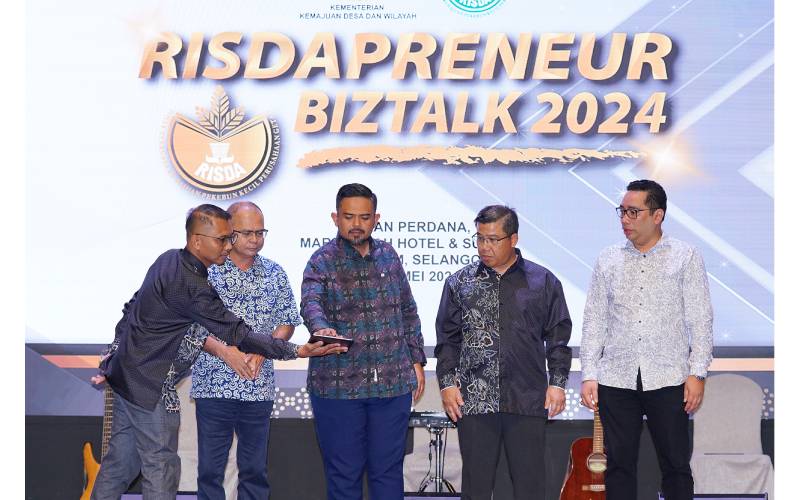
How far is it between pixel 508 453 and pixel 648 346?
843 mm

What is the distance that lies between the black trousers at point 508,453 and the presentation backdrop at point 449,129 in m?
1.47

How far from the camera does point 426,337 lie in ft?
19.6

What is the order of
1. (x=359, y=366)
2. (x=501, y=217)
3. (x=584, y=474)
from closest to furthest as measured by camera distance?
(x=359, y=366)
(x=501, y=217)
(x=584, y=474)

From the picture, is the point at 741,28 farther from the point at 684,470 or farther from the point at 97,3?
the point at 97,3

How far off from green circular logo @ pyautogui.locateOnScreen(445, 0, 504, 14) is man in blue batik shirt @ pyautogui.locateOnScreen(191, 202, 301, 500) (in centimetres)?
199

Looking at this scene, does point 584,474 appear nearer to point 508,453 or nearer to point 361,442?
point 508,453

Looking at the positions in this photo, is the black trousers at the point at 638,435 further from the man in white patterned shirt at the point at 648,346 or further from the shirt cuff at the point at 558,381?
the shirt cuff at the point at 558,381

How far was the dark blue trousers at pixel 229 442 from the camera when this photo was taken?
15.3 ft

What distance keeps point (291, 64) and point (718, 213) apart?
2769 millimetres

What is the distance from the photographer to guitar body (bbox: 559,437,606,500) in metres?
5.44

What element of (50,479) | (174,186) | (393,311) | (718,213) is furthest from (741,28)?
(50,479)

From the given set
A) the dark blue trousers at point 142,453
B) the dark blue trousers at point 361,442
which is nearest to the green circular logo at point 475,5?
the dark blue trousers at point 361,442

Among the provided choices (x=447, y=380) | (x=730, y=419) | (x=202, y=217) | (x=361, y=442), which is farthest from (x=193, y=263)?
(x=730, y=419)

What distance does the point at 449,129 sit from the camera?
19.5ft
